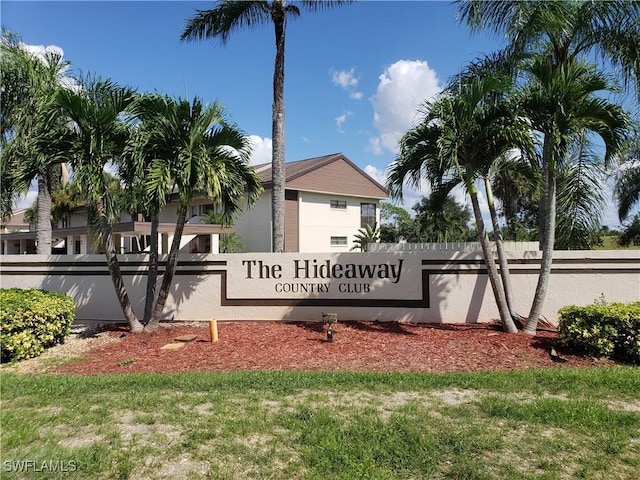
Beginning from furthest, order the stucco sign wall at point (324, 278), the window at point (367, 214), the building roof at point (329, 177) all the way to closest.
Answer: the window at point (367, 214), the building roof at point (329, 177), the stucco sign wall at point (324, 278)

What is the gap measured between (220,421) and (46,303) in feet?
18.2

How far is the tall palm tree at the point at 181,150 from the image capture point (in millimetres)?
7549

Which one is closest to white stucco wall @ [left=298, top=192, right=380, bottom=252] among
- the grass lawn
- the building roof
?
the building roof

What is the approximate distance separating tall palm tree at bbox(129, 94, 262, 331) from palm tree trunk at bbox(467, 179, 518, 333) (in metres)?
4.64

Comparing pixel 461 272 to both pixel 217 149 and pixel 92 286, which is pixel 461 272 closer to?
pixel 217 149

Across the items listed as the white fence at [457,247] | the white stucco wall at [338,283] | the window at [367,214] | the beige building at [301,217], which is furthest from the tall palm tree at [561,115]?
the window at [367,214]

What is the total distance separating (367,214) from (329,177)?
201 inches

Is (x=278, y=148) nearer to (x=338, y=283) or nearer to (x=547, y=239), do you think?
(x=338, y=283)

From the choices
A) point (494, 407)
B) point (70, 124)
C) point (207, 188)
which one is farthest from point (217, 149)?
point (494, 407)

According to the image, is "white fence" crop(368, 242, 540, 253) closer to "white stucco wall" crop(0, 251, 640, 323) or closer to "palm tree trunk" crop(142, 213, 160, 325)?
"white stucco wall" crop(0, 251, 640, 323)

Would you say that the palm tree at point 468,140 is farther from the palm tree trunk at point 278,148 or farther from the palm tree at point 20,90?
the palm tree at point 20,90

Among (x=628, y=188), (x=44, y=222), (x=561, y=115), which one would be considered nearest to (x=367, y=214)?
(x=628, y=188)

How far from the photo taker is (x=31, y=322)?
7.46 m

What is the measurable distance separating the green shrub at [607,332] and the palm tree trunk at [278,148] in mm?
6670
